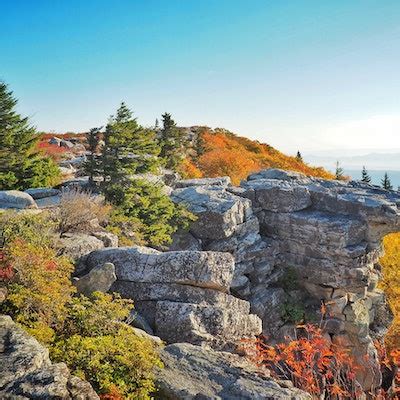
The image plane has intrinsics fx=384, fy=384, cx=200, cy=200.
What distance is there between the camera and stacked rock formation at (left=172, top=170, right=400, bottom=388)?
1950 cm

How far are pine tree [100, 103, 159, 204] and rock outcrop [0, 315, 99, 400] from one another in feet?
33.1

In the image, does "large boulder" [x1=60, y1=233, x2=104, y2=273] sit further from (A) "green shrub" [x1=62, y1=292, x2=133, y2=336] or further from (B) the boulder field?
(B) the boulder field

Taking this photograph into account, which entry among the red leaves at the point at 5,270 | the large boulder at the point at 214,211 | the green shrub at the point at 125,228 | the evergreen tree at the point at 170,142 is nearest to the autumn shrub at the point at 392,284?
the large boulder at the point at 214,211

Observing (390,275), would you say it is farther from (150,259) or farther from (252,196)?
(150,259)

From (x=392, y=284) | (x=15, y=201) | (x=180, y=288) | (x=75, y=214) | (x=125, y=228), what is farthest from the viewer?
(x=392, y=284)

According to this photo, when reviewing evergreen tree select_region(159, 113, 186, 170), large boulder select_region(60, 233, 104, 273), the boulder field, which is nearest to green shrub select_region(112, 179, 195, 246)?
the boulder field

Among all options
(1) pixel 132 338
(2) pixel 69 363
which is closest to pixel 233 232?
(1) pixel 132 338

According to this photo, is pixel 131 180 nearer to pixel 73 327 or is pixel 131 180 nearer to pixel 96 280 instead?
pixel 96 280

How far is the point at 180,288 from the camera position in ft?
36.8

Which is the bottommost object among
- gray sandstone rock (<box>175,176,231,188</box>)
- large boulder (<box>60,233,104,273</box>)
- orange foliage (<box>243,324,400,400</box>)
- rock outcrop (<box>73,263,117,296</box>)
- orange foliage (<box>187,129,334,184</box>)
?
orange foliage (<box>243,324,400,400</box>)

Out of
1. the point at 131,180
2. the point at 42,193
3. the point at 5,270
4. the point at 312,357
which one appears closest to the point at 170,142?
the point at 131,180

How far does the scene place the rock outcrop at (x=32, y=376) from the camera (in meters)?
5.00

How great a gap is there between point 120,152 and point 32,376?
11.9 m

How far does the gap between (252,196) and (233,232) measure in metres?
3.31
